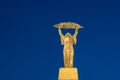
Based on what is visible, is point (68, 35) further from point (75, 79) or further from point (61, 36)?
point (75, 79)

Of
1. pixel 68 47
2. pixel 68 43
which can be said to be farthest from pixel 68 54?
pixel 68 43

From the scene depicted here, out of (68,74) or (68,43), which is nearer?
(68,74)

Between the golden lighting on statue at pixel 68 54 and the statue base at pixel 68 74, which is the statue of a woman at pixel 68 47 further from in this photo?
the statue base at pixel 68 74

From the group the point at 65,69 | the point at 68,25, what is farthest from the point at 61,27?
the point at 65,69

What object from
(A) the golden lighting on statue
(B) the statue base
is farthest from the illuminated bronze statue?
(B) the statue base

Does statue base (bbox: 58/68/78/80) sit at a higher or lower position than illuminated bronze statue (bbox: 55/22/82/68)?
lower

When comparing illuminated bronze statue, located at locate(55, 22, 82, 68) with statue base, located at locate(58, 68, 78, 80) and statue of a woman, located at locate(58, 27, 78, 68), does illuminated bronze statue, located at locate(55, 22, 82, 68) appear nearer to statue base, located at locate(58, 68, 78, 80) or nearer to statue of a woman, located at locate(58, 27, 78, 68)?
statue of a woman, located at locate(58, 27, 78, 68)

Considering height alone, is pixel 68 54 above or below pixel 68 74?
above

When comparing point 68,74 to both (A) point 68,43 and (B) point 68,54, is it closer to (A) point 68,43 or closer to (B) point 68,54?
(B) point 68,54

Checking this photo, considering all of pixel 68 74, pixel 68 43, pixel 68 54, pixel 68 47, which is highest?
pixel 68 43

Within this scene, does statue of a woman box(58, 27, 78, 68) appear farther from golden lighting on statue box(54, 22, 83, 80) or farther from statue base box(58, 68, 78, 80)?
statue base box(58, 68, 78, 80)

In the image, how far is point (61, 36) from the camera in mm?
18156

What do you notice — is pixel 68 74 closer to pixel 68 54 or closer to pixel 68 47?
pixel 68 54

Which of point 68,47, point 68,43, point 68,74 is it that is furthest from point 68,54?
point 68,74
